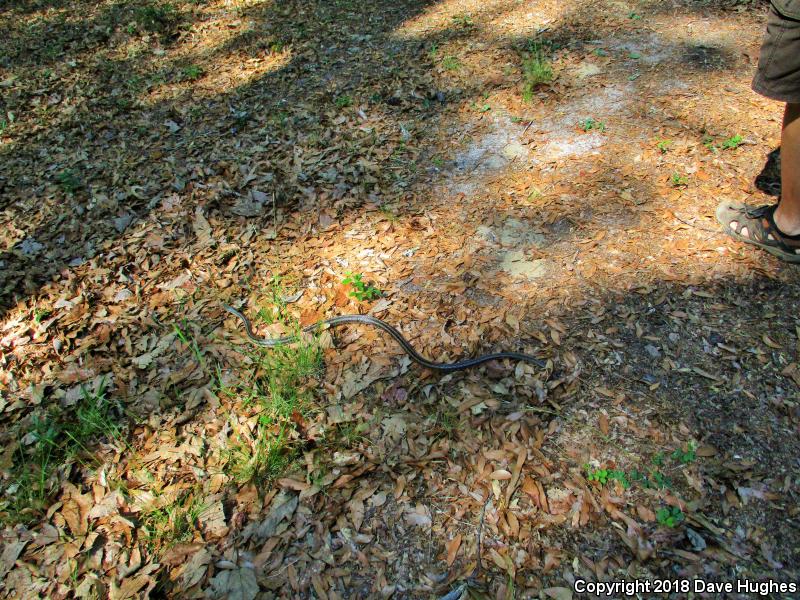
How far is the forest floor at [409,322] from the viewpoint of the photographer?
238 cm

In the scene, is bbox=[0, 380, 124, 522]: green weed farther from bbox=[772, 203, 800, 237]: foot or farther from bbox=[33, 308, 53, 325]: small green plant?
bbox=[772, 203, 800, 237]: foot

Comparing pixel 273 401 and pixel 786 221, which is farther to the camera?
pixel 786 221

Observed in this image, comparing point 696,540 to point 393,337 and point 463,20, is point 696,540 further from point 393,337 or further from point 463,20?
point 463,20

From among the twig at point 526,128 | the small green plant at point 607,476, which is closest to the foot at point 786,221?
the small green plant at point 607,476

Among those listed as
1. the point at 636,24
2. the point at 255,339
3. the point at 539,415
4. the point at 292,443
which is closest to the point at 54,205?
the point at 255,339

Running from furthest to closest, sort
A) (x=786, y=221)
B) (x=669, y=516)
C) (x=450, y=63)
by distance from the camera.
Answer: (x=450, y=63), (x=786, y=221), (x=669, y=516)

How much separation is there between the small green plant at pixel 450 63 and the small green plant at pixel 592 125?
6.18ft

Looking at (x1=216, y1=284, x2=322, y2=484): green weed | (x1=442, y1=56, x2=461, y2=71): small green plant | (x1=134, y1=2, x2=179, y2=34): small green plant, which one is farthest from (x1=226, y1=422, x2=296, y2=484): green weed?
(x1=134, y1=2, x2=179, y2=34): small green plant

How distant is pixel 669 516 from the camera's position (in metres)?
2.30

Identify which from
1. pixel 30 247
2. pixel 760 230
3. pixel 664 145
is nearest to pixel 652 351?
pixel 760 230

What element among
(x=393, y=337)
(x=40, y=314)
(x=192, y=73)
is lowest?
(x=393, y=337)

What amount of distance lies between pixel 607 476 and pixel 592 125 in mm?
3483

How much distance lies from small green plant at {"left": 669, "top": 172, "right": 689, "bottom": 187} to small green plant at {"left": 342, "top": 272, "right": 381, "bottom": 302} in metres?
2.64

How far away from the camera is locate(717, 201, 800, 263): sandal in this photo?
10.5 feet
